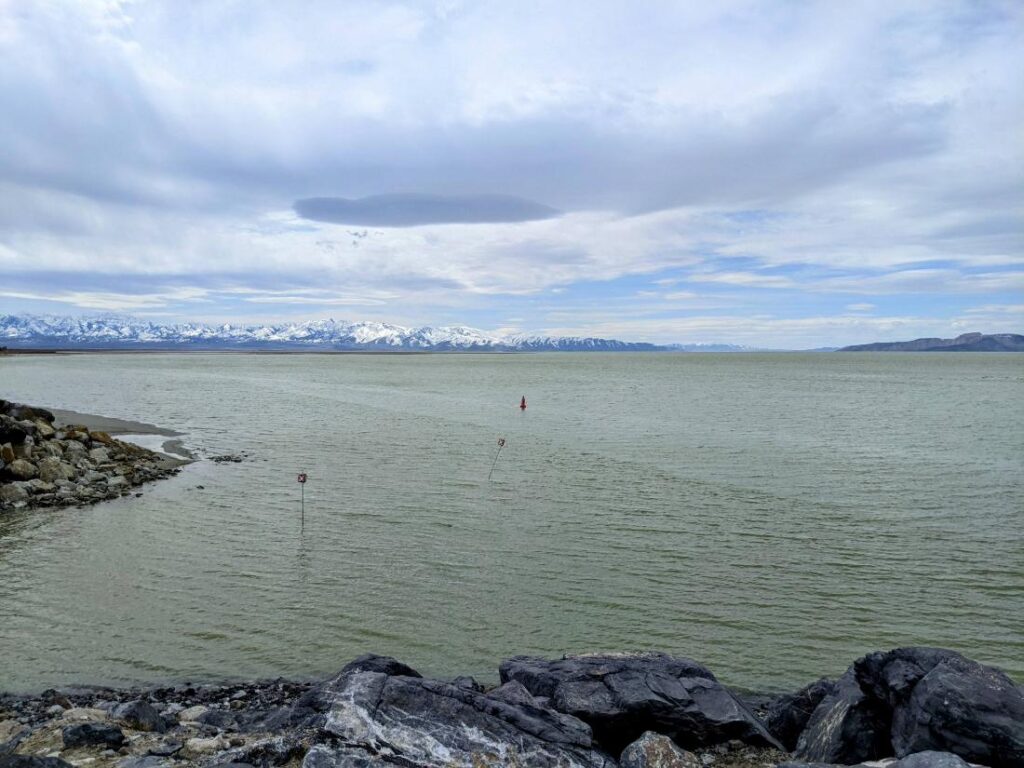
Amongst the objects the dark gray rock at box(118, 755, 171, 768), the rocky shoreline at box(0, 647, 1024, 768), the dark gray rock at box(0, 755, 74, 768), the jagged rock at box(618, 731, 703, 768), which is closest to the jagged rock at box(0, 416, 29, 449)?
the rocky shoreline at box(0, 647, 1024, 768)

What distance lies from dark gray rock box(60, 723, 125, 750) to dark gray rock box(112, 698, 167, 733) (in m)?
0.66

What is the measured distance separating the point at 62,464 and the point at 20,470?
1728mm

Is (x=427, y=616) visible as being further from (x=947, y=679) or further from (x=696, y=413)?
(x=696, y=413)

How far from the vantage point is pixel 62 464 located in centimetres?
2672

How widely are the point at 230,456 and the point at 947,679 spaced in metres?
32.7

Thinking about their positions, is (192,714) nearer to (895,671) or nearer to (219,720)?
(219,720)

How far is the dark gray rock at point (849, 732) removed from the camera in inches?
317

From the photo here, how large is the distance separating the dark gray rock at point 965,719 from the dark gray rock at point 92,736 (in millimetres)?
9186

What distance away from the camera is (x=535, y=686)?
32.2ft

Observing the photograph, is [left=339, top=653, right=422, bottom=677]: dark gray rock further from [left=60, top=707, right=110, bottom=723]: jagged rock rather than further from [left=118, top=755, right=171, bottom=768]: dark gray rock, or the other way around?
[left=60, top=707, right=110, bottom=723]: jagged rock

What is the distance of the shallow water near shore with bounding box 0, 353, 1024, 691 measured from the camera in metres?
13.1

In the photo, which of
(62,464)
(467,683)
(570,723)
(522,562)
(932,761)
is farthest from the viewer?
(62,464)

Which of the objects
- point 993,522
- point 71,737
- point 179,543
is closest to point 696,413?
point 993,522

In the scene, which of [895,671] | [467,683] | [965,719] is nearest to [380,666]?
[467,683]
